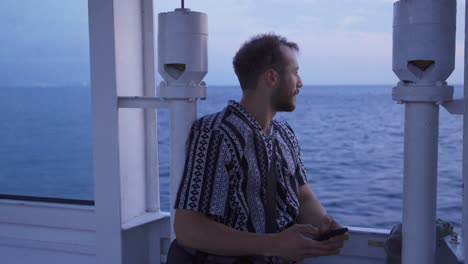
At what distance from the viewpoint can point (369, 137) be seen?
35.3 ft

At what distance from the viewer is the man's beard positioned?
1797 mm

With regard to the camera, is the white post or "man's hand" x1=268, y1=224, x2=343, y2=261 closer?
"man's hand" x1=268, y1=224, x2=343, y2=261

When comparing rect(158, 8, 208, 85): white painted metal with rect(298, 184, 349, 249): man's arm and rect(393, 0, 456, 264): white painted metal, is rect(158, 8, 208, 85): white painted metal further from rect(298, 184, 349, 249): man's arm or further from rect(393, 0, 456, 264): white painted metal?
rect(393, 0, 456, 264): white painted metal

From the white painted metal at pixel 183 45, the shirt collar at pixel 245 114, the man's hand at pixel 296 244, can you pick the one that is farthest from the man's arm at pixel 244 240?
the white painted metal at pixel 183 45

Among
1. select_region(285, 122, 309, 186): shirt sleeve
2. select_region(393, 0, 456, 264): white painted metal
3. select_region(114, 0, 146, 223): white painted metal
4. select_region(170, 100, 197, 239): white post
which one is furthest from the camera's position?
select_region(114, 0, 146, 223): white painted metal

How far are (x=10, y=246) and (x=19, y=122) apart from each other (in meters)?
0.68

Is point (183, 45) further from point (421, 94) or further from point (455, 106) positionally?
point (455, 106)

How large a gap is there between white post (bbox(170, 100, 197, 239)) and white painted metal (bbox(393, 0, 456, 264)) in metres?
0.72

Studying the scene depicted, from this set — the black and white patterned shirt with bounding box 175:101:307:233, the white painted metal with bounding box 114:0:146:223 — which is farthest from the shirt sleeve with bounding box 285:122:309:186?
the white painted metal with bounding box 114:0:146:223

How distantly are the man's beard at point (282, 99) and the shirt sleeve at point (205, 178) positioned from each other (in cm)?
26

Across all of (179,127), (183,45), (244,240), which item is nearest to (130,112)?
(179,127)

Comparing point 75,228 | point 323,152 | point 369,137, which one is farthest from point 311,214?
point 369,137

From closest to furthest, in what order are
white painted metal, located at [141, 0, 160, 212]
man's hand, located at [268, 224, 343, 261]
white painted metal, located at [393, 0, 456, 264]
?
man's hand, located at [268, 224, 343, 261] < white painted metal, located at [393, 0, 456, 264] < white painted metal, located at [141, 0, 160, 212]

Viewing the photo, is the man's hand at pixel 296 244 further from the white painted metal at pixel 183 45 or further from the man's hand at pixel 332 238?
the white painted metal at pixel 183 45
